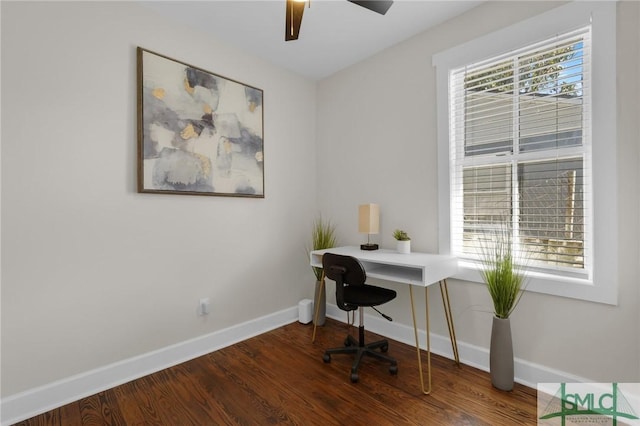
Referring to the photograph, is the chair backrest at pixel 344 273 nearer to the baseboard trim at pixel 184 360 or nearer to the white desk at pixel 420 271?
the white desk at pixel 420 271

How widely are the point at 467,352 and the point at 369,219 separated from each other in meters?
1.27

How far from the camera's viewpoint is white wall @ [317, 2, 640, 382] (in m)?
1.66

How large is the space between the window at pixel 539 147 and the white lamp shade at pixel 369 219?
55 centimetres

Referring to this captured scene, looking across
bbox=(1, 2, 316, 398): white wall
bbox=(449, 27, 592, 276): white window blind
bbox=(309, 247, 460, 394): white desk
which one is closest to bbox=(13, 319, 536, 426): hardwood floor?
bbox=(309, 247, 460, 394): white desk

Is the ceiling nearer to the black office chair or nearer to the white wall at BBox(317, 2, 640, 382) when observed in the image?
the white wall at BBox(317, 2, 640, 382)

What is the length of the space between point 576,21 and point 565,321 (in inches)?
72.5

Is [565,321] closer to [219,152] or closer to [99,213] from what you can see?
[219,152]

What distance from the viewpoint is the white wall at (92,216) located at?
1.73 m

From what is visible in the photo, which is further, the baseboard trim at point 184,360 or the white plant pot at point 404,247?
the white plant pot at point 404,247
